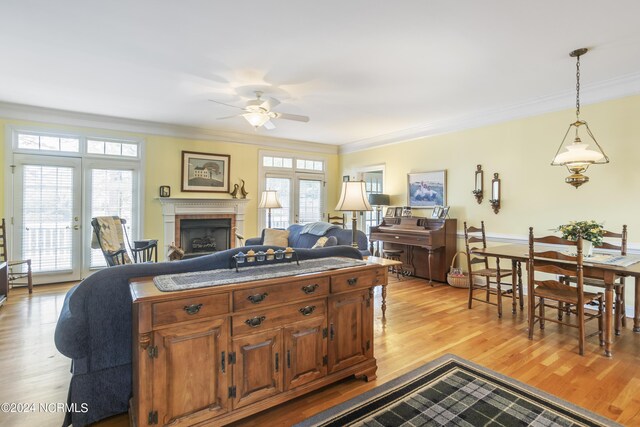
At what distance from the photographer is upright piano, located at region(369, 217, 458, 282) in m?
5.09

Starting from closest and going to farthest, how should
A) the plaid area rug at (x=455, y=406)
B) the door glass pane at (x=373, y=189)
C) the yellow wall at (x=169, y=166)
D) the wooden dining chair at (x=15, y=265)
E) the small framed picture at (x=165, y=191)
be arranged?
the plaid area rug at (x=455, y=406), the wooden dining chair at (x=15, y=265), the yellow wall at (x=169, y=166), the small framed picture at (x=165, y=191), the door glass pane at (x=373, y=189)

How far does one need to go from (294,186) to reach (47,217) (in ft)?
14.1

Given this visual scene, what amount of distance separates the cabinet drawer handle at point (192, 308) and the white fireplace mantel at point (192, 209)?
4547 millimetres

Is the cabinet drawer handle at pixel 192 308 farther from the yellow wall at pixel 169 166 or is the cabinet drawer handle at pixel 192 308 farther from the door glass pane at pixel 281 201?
the door glass pane at pixel 281 201

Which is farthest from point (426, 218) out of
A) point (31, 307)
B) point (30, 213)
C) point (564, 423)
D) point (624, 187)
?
point (30, 213)

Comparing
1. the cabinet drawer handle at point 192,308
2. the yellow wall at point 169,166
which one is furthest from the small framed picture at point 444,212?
the cabinet drawer handle at point 192,308

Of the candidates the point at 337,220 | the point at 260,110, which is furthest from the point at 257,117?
the point at 337,220

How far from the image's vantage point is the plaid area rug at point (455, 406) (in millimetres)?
1888

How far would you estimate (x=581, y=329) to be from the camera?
276cm

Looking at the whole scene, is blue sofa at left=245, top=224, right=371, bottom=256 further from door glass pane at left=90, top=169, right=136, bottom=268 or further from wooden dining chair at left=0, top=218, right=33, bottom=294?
wooden dining chair at left=0, top=218, right=33, bottom=294

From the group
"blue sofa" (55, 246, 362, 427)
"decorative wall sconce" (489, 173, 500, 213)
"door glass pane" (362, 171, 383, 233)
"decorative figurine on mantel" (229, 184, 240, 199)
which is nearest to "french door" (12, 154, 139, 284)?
"decorative figurine on mantel" (229, 184, 240, 199)

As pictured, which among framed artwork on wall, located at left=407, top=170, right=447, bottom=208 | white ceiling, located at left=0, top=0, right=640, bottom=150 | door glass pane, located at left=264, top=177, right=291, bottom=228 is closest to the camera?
white ceiling, located at left=0, top=0, right=640, bottom=150

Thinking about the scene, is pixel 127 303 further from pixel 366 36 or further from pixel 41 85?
pixel 41 85

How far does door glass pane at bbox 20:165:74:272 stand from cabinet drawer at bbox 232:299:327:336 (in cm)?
486
